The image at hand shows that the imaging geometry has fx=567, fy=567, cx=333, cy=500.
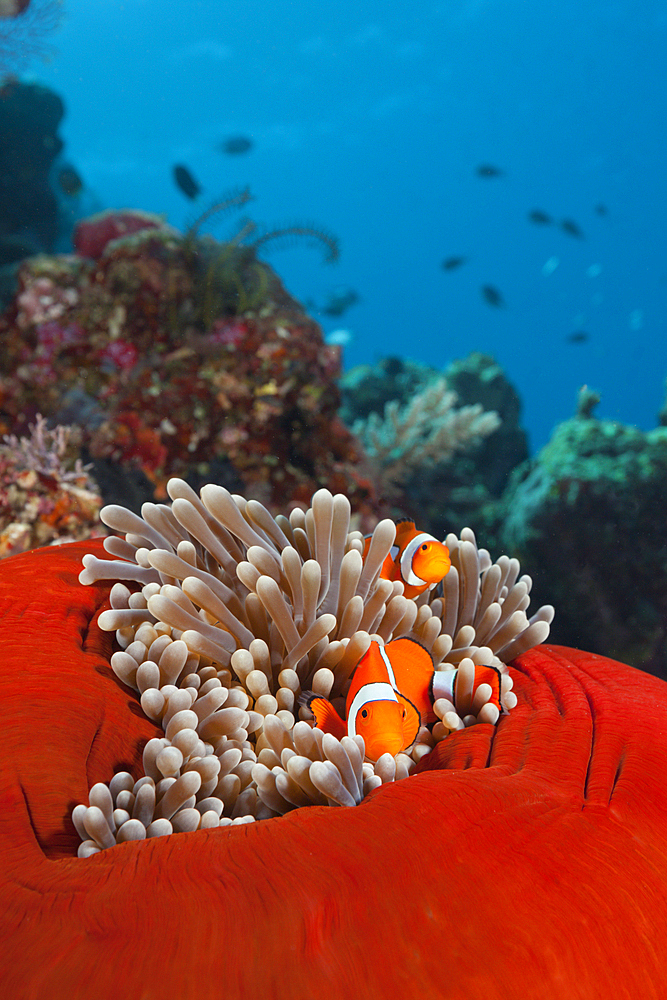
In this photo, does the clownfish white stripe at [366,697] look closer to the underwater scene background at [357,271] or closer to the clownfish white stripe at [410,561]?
the clownfish white stripe at [410,561]

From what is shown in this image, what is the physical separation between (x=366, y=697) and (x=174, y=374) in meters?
2.54

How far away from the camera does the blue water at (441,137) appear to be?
32531mm

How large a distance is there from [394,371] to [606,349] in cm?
4669

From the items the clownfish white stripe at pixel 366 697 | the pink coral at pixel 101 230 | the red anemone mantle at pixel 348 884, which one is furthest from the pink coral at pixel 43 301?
the clownfish white stripe at pixel 366 697

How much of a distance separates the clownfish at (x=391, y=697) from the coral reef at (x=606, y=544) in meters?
2.96

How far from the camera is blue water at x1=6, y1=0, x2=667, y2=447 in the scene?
32.5 m

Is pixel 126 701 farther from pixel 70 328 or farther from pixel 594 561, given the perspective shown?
pixel 594 561

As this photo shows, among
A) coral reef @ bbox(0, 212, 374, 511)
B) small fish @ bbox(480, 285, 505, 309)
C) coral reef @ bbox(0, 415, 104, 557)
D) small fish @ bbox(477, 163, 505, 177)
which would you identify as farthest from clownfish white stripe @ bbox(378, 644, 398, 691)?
small fish @ bbox(477, 163, 505, 177)

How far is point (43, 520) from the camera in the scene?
244 cm

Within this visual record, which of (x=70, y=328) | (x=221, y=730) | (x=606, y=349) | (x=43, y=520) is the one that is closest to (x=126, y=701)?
(x=221, y=730)

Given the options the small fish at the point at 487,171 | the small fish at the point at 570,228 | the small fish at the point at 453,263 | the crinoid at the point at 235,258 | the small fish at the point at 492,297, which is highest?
the small fish at the point at 487,171

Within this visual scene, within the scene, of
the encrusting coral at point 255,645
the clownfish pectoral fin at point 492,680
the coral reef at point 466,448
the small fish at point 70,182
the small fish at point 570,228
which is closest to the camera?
the encrusting coral at point 255,645

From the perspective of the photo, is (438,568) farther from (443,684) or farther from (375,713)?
(375,713)

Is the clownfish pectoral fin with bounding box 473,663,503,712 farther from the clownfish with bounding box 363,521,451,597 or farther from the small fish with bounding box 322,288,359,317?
the small fish with bounding box 322,288,359,317
